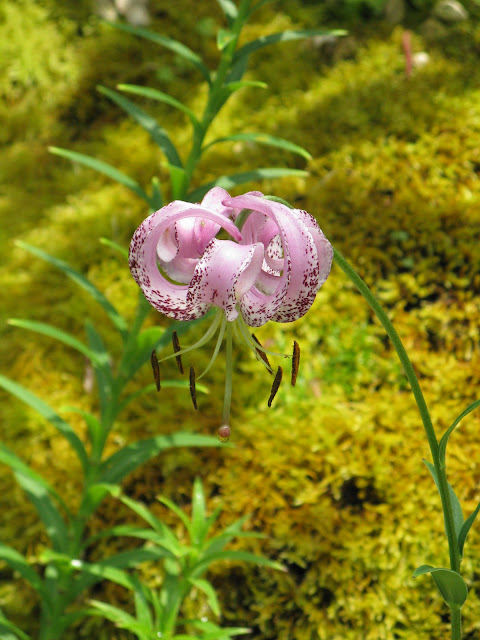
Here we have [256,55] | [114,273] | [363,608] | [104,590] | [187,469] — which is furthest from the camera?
[256,55]

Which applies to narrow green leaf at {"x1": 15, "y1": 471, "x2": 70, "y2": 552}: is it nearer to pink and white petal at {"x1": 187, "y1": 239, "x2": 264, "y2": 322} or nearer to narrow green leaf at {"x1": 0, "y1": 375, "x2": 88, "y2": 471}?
narrow green leaf at {"x1": 0, "y1": 375, "x2": 88, "y2": 471}

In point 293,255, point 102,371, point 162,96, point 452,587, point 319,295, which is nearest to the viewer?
point 293,255

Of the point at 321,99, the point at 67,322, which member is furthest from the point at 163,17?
the point at 67,322

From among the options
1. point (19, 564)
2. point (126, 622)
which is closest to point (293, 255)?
point (126, 622)

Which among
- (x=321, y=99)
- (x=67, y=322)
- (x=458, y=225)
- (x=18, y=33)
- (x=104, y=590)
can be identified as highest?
(x=18, y=33)

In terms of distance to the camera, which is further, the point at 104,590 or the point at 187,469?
the point at 187,469

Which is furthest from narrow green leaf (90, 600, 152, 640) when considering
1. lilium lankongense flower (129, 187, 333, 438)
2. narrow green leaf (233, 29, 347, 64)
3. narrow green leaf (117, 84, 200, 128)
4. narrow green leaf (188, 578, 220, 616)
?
narrow green leaf (233, 29, 347, 64)

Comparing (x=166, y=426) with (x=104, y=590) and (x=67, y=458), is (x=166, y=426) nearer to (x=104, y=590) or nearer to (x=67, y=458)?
(x=67, y=458)

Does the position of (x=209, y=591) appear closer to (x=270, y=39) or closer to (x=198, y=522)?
(x=198, y=522)
